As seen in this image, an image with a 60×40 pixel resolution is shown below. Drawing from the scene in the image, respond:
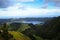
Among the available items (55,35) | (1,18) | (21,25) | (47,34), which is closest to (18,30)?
(21,25)

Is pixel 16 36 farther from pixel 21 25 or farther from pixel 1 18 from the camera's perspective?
pixel 1 18

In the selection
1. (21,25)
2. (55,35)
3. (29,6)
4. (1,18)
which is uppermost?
(29,6)

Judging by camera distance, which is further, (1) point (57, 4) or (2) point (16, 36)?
(1) point (57, 4)

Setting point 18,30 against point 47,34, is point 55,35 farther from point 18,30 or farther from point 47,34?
point 18,30

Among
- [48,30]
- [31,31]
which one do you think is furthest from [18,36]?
[48,30]

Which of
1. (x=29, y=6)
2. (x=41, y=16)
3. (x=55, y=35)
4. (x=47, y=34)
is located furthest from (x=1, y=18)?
(x=55, y=35)

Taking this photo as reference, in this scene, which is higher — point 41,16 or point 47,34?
point 41,16

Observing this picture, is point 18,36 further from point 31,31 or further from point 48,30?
point 48,30
